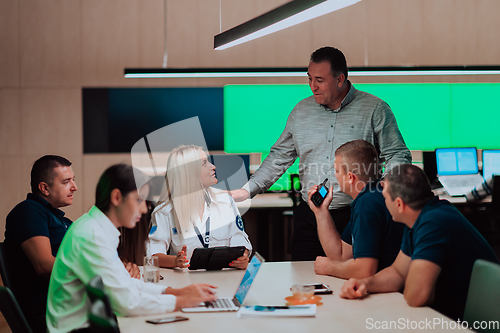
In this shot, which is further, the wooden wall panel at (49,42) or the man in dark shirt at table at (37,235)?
the wooden wall panel at (49,42)

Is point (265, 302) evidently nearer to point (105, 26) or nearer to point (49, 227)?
point (49, 227)

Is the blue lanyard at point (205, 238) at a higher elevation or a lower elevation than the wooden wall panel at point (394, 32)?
lower

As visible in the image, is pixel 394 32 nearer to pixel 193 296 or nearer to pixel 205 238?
pixel 205 238

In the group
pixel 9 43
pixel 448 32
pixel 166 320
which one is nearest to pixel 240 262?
pixel 166 320

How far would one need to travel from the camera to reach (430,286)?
1631mm

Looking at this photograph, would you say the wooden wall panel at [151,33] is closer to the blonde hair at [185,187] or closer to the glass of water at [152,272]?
the blonde hair at [185,187]

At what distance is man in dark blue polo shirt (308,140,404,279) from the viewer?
78.5 inches

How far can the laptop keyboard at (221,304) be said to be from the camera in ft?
5.51

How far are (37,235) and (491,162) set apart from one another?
461 centimetres

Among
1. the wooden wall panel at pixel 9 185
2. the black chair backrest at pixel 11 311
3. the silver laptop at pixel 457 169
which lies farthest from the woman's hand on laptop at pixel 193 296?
the wooden wall panel at pixel 9 185

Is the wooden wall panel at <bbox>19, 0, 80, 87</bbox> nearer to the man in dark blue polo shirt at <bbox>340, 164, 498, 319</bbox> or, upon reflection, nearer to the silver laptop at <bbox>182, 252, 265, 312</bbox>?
the silver laptop at <bbox>182, 252, 265, 312</bbox>

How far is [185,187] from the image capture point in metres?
2.69

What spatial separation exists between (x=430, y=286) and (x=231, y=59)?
16.1 feet

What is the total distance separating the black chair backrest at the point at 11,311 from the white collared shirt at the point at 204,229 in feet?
2.84
